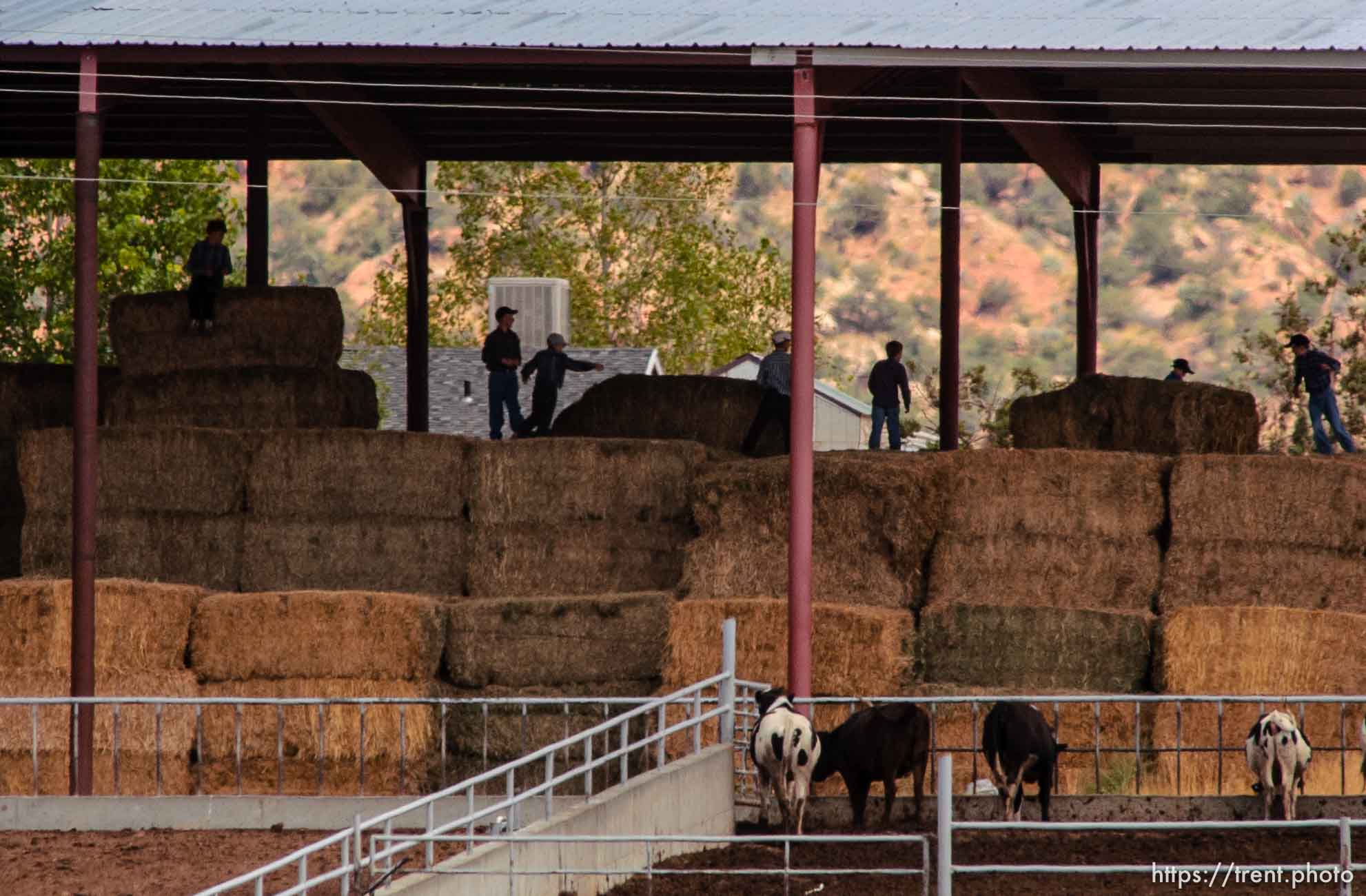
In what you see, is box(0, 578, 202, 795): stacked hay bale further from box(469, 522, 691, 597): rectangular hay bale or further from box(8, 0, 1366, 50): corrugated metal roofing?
box(8, 0, 1366, 50): corrugated metal roofing

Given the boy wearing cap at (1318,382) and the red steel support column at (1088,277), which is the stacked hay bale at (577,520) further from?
the red steel support column at (1088,277)

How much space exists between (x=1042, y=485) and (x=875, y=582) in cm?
178

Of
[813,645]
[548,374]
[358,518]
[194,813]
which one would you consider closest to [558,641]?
[813,645]

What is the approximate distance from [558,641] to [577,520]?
1.46 meters

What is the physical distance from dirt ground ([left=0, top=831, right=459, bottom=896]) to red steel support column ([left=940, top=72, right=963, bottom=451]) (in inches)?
474

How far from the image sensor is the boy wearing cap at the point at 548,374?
29.7 metres

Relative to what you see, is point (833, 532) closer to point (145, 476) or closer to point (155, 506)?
point (155, 506)

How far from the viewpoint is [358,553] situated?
2341cm

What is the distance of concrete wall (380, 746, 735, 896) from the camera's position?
49.7 ft

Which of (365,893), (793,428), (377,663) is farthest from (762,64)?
(365,893)

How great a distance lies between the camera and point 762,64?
2036 cm

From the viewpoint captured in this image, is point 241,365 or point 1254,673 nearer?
point 1254,673

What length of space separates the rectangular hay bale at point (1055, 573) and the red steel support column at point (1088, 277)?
10.6 meters

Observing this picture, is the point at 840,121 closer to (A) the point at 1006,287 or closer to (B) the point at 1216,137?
(B) the point at 1216,137
